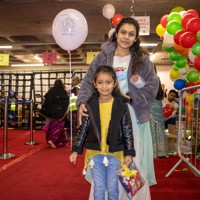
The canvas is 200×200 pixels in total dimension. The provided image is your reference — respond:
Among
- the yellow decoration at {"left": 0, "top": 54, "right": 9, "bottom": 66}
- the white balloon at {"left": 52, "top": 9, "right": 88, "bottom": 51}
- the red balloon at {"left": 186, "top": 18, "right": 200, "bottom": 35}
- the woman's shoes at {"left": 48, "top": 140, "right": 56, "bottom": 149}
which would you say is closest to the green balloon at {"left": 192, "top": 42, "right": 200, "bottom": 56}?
the red balloon at {"left": 186, "top": 18, "right": 200, "bottom": 35}

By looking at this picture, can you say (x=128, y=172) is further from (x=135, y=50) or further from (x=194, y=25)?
(x=194, y=25)

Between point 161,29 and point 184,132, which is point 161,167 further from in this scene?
point 161,29

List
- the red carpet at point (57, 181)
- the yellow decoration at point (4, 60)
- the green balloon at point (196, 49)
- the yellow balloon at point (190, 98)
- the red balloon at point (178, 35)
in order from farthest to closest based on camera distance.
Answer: the yellow decoration at point (4, 60) < the yellow balloon at point (190, 98) < the red balloon at point (178, 35) < the green balloon at point (196, 49) < the red carpet at point (57, 181)

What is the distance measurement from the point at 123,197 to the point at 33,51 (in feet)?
37.5

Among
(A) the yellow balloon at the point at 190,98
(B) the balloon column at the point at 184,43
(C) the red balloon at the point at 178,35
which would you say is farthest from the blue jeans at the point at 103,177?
(A) the yellow balloon at the point at 190,98

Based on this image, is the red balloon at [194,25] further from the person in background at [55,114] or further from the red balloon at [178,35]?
the person in background at [55,114]

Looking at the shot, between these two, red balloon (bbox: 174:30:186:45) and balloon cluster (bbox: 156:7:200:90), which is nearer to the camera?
balloon cluster (bbox: 156:7:200:90)

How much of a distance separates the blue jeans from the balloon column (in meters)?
2.20

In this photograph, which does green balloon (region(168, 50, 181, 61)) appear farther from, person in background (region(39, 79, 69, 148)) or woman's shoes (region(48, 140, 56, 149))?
woman's shoes (region(48, 140, 56, 149))

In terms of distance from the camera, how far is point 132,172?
6.23 ft

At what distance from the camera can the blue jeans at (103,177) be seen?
195 centimetres

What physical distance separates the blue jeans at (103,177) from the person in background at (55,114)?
4.19 meters

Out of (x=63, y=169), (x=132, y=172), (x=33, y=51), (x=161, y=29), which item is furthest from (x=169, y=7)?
(x=33, y=51)

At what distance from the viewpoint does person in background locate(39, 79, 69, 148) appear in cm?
616
